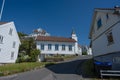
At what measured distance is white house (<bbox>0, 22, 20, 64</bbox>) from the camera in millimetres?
28859

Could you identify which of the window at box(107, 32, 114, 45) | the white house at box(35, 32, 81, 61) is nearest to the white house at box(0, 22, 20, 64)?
the white house at box(35, 32, 81, 61)

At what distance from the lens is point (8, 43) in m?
31.0

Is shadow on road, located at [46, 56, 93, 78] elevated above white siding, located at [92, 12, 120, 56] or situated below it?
below

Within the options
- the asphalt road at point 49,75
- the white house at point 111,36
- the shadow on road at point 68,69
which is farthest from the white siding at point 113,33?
the asphalt road at point 49,75

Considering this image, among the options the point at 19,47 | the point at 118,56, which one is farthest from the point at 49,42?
the point at 118,56

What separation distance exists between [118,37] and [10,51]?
25.9 m

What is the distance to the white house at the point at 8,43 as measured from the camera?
28859 mm

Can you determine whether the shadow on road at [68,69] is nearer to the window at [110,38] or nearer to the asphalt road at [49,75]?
the asphalt road at [49,75]

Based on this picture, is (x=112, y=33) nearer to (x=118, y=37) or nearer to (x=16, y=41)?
(x=118, y=37)

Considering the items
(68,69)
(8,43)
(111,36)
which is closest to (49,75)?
(68,69)

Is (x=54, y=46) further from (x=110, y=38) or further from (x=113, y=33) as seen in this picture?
(x=113, y=33)

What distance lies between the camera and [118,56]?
13.9 metres

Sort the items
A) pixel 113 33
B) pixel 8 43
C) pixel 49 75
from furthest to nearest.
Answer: pixel 8 43 → pixel 113 33 → pixel 49 75

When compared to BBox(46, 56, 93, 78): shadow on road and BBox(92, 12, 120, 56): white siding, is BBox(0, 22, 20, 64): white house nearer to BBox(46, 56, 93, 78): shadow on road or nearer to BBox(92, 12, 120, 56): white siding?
BBox(46, 56, 93, 78): shadow on road
